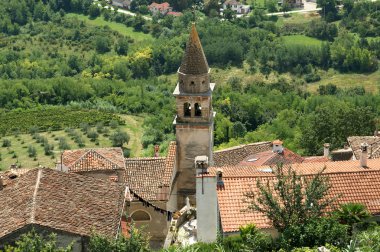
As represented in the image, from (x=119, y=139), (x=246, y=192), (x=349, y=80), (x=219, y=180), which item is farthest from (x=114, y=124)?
(x=246, y=192)

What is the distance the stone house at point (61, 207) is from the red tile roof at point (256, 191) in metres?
4.20

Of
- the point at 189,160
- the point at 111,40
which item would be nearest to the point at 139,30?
the point at 111,40

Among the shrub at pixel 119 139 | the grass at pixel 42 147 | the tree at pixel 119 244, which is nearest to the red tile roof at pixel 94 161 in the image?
the tree at pixel 119 244

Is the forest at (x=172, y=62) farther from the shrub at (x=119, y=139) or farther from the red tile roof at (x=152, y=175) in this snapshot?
the red tile roof at (x=152, y=175)

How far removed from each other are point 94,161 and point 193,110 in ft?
19.2

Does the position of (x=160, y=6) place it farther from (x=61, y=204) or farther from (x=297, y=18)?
(x=61, y=204)

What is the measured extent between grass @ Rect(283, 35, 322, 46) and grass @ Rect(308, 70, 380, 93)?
1241 centimetres

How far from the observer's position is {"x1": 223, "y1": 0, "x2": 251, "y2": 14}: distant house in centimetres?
15914

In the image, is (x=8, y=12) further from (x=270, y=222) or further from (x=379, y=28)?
(x=270, y=222)

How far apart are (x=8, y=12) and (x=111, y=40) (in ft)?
95.3

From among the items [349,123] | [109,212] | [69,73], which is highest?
[109,212]

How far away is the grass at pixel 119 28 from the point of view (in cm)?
14838

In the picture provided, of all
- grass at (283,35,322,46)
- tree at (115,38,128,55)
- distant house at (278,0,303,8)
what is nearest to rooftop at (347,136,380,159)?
grass at (283,35,322,46)

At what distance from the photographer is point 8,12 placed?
16125cm
